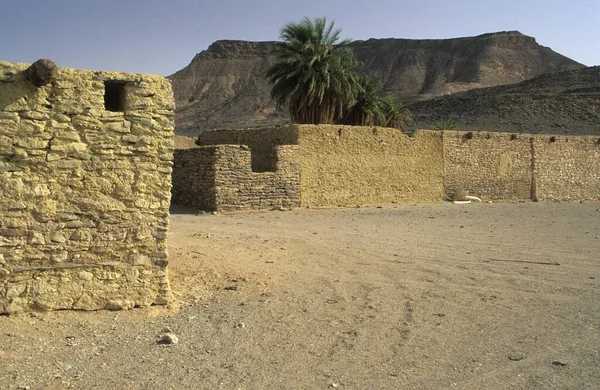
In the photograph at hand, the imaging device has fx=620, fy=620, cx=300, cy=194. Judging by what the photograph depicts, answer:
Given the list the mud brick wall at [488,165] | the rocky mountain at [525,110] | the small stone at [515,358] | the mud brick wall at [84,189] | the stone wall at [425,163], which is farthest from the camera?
the rocky mountain at [525,110]

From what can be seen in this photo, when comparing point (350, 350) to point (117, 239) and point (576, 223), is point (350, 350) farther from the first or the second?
point (576, 223)

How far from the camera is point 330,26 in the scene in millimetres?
25000

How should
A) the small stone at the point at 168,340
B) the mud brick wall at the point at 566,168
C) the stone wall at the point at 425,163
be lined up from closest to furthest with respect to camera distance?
the small stone at the point at 168,340
the stone wall at the point at 425,163
the mud brick wall at the point at 566,168

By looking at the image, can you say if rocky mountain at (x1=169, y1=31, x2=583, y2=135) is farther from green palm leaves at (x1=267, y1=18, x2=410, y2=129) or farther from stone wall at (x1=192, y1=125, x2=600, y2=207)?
stone wall at (x1=192, y1=125, x2=600, y2=207)

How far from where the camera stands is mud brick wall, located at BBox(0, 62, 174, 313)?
552 cm

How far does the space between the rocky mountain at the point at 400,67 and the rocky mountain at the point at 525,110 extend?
90.8 ft

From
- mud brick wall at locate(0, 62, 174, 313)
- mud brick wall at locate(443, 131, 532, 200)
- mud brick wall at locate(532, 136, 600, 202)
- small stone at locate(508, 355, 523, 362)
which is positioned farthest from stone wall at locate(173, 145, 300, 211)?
mud brick wall at locate(532, 136, 600, 202)

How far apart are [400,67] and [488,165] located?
83868 mm

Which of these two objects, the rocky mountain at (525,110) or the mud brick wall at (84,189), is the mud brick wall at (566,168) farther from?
the rocky mountain at (525,110)

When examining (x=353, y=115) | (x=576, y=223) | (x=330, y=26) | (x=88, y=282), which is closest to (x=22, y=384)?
(x=88, y=282)

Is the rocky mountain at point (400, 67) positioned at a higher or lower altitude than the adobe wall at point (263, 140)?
higher

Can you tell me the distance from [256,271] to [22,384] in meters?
4.09

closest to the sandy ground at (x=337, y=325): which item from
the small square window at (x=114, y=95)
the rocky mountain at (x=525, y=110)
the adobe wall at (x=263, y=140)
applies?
the small square window at (x=114, y=95)

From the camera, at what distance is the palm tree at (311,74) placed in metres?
24.1
